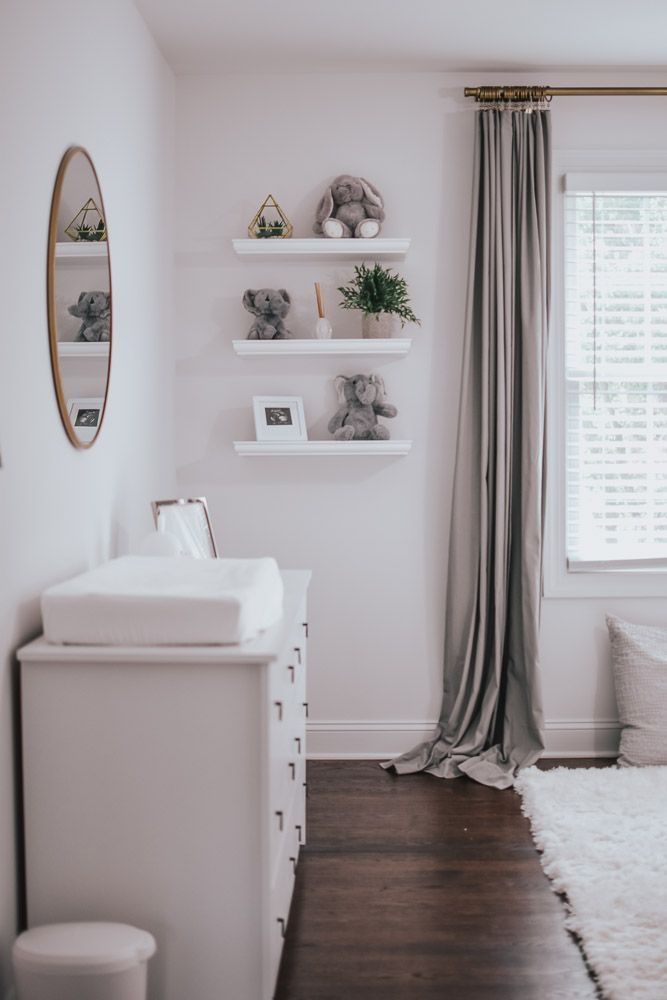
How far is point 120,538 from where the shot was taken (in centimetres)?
274

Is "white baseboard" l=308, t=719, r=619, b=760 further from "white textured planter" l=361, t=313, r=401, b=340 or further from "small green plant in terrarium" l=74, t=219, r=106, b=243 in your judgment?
"small green plant in terrarium" l=74, t=219, r=106, b=243

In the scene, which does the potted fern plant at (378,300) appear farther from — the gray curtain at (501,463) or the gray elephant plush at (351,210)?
the gray curtain at (501,463)

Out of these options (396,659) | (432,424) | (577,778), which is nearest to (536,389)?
(432,424)

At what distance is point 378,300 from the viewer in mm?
3445

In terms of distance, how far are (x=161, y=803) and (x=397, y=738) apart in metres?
1.95

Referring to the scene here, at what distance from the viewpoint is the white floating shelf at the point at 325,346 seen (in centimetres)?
344

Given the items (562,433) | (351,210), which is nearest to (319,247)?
(351,210)

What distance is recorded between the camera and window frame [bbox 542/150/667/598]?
11.8ft

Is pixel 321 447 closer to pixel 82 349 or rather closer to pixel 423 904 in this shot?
pixel 82 349

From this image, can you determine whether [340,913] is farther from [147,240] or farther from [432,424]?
[147,240]

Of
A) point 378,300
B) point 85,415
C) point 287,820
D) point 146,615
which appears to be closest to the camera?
point 146,615

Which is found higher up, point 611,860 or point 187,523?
point 187,523

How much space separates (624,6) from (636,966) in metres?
2.83

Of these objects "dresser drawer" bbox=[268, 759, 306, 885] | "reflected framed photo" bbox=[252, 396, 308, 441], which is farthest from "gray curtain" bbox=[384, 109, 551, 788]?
"dresser drawer" bbox=[268, 759, 306, 885]
